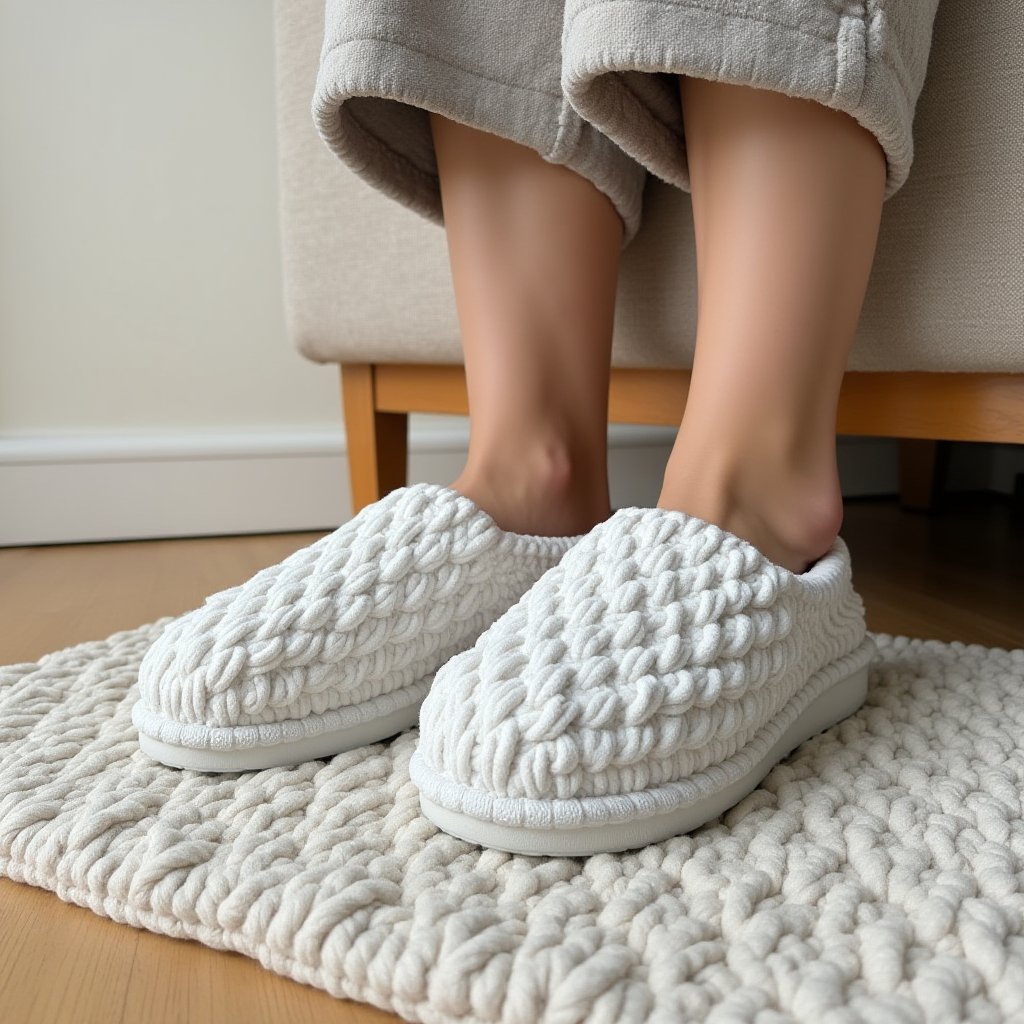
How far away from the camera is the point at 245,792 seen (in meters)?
0.38

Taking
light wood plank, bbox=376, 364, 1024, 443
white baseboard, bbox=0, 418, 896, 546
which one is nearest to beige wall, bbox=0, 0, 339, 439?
white baseboard, bbox=0, 418, 896, 546

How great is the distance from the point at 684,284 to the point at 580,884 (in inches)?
15.2

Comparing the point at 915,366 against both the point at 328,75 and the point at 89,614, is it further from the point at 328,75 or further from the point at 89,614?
the point at 89,614

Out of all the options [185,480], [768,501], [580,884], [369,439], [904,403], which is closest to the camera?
[580,884]

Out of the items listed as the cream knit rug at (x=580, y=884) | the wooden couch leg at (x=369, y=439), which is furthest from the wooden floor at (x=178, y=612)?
the wooden couch leg at (x=369, y=439)

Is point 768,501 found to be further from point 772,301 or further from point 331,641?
point 331,641

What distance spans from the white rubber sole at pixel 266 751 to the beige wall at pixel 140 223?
2.82ft

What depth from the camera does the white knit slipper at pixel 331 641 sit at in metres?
0.39

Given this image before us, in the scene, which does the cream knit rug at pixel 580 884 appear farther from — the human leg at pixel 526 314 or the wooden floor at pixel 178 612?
the human leg at pixel 526 314

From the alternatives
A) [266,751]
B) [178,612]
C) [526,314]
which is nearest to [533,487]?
[526,314]

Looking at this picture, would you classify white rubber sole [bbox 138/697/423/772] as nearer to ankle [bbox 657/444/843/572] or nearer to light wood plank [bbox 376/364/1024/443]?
ankle [bbox 657/444/843/572]

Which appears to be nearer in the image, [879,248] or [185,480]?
[879,248]

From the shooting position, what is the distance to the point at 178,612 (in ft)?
2.51

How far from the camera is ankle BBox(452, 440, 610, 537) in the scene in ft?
1.67
